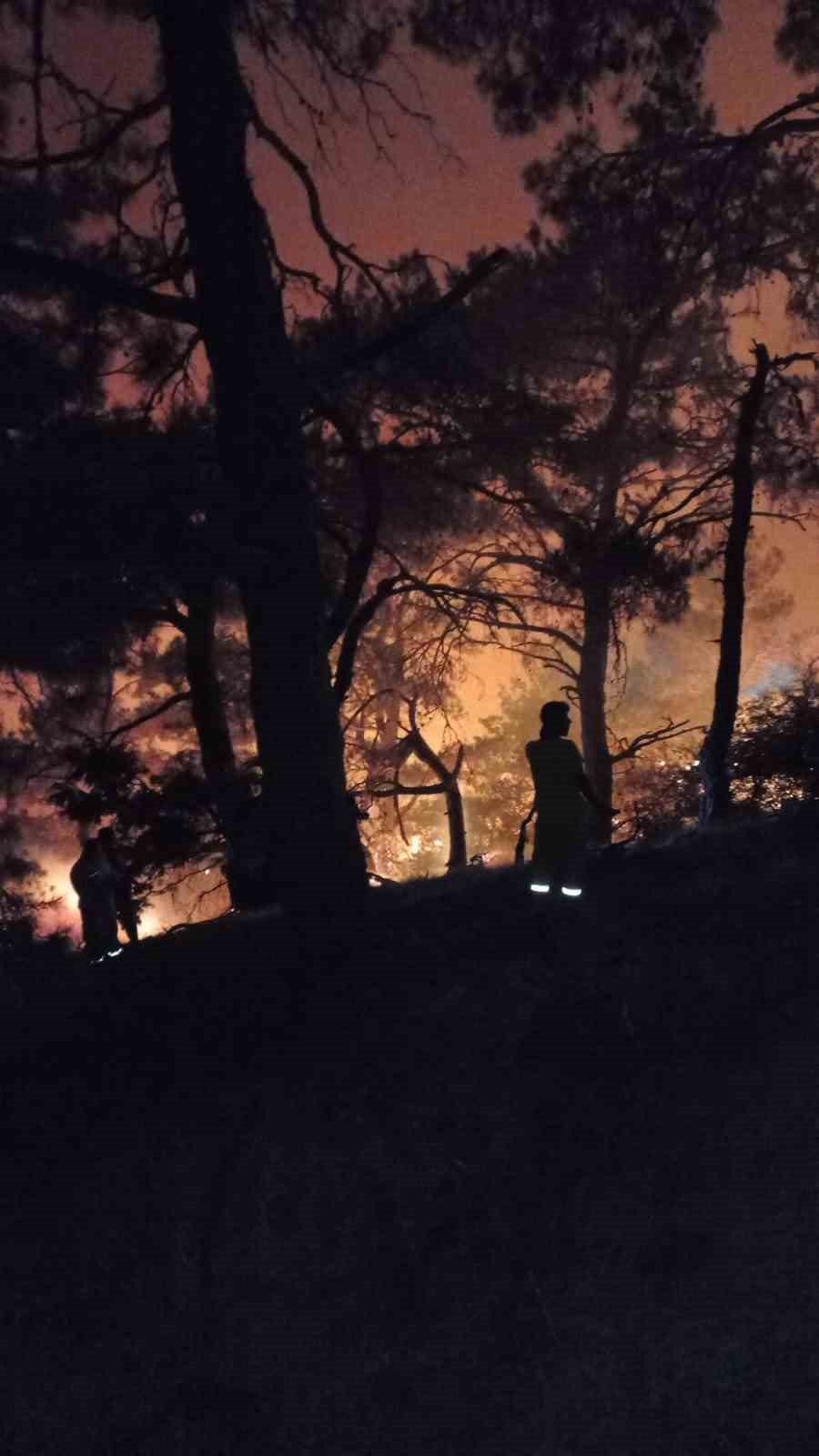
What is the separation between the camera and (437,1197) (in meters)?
5.68

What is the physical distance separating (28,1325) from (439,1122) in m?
2.15

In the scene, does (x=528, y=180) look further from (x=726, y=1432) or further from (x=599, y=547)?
(x=726, y=1432)

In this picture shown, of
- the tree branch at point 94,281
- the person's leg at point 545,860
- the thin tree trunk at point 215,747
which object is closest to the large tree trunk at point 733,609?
the person's leg at point 545,860

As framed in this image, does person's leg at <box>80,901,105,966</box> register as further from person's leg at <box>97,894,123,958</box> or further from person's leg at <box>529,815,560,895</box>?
person's leg at <box>529,815,560,895</box>

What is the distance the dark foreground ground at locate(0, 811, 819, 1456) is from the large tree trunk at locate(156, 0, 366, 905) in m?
0.80

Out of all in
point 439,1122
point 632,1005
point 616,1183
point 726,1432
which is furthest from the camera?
point 632,1005

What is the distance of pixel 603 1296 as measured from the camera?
5023 mm

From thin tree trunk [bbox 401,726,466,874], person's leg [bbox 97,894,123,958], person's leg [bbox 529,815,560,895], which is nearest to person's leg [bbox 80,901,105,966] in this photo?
person's leg [bbox 97,894,123,958]

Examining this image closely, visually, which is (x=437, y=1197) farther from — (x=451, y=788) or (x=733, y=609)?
(x=451, y=788)

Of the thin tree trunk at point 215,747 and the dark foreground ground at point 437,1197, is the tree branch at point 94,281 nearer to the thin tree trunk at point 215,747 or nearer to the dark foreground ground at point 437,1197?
the dark foreground ground at point 437,1197

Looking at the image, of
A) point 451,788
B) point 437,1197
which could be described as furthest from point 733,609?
point 451,788

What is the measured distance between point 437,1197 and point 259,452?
15.5 ft

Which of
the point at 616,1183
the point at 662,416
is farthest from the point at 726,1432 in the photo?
the point at 662,416

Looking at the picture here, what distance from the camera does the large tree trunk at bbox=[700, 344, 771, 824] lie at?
12266 millimetres
